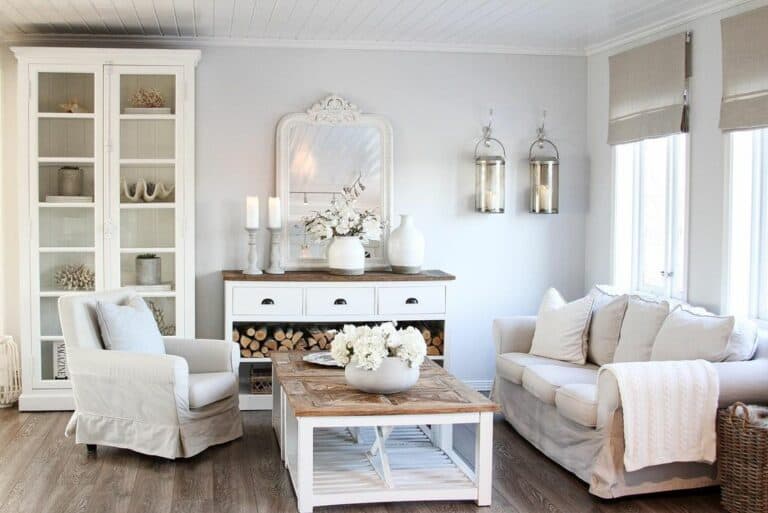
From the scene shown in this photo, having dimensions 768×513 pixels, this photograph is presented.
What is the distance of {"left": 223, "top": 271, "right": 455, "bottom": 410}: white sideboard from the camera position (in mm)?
5711

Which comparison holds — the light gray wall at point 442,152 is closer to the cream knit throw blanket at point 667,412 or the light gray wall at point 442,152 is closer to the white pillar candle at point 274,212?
the white pillar candle at point 274,212

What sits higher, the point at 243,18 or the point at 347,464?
the point at 243,18

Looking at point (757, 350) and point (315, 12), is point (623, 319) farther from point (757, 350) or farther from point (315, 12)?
point (315, 12)

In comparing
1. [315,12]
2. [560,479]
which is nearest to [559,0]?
[315,12]

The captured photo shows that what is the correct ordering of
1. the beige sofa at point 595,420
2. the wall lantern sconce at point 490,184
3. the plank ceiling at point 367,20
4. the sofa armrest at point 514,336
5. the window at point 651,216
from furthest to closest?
1. the wall lantern sconce at point 490,184
2. the sofa armrest at point 514,336
3. the window at point 651,216
4. the plank ceiling at point 367,20
5. the beige sofa at point 595,420

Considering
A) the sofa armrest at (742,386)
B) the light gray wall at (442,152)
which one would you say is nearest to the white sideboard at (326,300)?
the light gray wall at (442,152)

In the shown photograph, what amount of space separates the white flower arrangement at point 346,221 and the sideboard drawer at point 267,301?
45 centimetres

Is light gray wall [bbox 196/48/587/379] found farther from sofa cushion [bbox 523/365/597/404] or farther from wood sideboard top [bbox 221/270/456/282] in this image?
sofa cushion [bbox 523/365/597/404]

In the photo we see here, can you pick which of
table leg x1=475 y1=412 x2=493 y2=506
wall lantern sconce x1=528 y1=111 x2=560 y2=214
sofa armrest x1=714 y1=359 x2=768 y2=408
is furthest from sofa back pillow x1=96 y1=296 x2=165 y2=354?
sofa armrest x1=714 y1=359 x2=768 y2=408

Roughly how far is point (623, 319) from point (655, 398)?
1.08 metres

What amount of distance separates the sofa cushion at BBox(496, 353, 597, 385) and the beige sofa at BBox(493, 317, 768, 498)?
13 mm

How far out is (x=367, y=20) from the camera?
213 inches

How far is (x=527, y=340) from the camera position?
5.50 m

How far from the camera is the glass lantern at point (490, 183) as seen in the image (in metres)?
6.17
